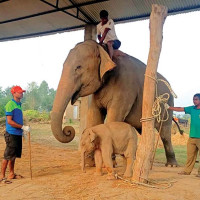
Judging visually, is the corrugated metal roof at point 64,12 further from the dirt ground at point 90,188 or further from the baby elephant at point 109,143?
the dirt ground at point 90,188

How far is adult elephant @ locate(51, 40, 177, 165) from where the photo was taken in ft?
16.8

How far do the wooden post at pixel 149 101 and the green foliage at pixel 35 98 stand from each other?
37709mm

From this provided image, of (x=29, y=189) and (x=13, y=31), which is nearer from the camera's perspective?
(x=29, y=189)

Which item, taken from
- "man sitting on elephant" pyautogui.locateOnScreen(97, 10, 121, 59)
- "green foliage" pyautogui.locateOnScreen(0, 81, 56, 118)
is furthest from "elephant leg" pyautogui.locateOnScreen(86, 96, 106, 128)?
"green foliage" pyautogui.locateOnScreen(0, 81, 56, 118)

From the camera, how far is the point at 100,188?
4.03 metres

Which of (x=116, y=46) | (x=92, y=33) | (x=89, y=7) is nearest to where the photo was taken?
(x=116, y=46)

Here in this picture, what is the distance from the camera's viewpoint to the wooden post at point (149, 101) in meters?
4.36

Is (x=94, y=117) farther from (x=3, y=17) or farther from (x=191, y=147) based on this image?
(x=3, y=17)

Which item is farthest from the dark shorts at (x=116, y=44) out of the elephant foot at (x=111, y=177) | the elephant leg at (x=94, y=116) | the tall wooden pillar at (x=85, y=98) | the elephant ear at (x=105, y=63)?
the tall wooden pillar at (x=85, y=98)

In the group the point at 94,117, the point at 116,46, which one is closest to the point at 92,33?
the point at 116,46

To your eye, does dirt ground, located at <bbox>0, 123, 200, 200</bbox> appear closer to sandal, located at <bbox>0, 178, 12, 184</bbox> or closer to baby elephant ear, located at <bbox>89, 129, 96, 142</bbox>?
sandal, located at <bbox>0, 178, 12, 184</bbox>

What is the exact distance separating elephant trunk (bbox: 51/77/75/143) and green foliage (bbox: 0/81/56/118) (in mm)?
36614

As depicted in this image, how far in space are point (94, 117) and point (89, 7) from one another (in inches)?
142

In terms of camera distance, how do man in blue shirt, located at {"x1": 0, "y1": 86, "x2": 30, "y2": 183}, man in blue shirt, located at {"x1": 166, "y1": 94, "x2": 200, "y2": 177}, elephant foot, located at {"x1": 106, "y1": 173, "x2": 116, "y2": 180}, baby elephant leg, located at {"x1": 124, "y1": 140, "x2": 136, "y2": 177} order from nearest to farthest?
1. elephant foot, located at {"x1": 106, "y1": 173, "x2": 116, "y2": 180}
2. man in blue shirt, located at {"x1": 0, "y1": 86, "x2": 30, "y2": 183}
3. baby elephant leg, located at {"x1": 124, "y1": 140, "x2": 136, "y2": 177}
4. man in blue shirt, located at {"x1": 166, "y1": 94, "x2": 200, "y2": 177}
